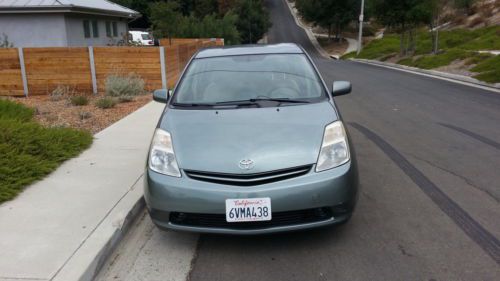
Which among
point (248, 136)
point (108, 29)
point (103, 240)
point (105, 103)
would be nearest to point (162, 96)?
point (248, 136)

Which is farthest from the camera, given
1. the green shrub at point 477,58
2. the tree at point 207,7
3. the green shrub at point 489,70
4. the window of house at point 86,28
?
the tree at point 207,7

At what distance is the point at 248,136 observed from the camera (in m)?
3.66

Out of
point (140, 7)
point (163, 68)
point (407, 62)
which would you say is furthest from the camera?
point (140, 7)

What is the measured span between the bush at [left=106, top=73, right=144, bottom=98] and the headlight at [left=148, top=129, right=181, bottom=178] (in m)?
7.69

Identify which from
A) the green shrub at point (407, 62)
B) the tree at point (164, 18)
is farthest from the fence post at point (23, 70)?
the green shrub at point (407, 62)

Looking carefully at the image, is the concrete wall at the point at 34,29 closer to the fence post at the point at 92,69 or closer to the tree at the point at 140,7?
the fence post at the point at 92,69

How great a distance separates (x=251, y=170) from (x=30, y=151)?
11.7ft

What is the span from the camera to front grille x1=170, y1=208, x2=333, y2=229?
3.43 m

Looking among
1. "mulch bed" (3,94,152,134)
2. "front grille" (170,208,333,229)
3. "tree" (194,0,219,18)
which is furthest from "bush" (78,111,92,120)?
"tree" (194,0,219,18)

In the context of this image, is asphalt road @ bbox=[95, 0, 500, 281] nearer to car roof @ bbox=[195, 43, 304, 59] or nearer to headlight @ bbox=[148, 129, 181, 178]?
→ headlight @ bbox=[148, 129, 181, 178]

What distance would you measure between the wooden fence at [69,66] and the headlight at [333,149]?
360 inches

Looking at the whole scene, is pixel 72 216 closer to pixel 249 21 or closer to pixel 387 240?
pixel 387 240

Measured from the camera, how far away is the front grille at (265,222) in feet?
11.2

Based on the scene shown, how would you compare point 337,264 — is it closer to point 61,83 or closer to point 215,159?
point 215,159
